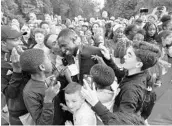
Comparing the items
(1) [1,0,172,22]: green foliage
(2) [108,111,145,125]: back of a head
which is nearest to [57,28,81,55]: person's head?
(2) [108,111,145,125]: back of a head

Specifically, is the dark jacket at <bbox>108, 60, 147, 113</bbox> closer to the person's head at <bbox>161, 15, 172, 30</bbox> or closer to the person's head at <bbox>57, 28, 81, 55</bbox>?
the person's head at <bbox>57, 28, 81, 55</bbox>

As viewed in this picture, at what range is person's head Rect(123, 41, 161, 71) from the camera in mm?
1729

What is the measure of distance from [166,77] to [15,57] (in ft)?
9.63

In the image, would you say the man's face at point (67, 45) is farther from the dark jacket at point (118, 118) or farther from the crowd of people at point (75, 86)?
the dark jacket at point (118, 118)

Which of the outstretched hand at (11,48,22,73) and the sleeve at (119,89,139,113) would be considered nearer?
the sleeve at (119,89,139,113)

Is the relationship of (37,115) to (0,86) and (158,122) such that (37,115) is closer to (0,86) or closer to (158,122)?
(0,86)

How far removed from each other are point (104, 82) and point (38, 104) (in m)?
0.60

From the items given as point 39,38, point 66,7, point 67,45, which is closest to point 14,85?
point 67,45

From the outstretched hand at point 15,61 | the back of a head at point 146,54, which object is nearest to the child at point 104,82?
the back of a head at point 146,54

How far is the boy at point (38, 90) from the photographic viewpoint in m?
1.46

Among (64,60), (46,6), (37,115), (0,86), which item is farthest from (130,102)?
(46,6)

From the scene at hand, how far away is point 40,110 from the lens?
5.13 ft

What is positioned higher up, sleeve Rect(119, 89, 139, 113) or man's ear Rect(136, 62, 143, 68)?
man's ear Rect(136, 62, 143, 68)

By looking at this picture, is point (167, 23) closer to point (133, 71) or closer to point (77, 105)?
point (133, 71)
